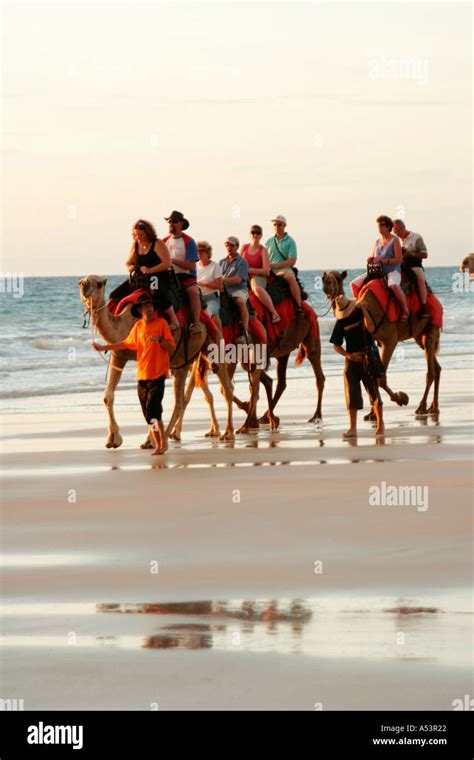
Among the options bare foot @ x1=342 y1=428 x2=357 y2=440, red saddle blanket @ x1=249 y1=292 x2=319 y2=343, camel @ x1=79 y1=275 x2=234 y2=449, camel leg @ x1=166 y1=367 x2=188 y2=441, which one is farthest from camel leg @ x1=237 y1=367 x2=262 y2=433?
bare foot @ x1=342 y1=428 x2=357 y2=440

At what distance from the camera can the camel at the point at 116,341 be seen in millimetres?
17750

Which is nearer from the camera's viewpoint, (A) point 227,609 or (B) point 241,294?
(A) point 227,609

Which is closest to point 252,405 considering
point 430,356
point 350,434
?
point 350,434

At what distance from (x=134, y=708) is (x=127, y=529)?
4741mm

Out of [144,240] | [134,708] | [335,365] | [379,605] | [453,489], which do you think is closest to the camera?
[134,708]

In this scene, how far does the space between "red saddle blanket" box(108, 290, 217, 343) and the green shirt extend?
281 cm

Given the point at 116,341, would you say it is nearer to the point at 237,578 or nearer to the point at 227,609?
the point at 237,578

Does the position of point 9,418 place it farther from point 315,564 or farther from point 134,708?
point 134,708

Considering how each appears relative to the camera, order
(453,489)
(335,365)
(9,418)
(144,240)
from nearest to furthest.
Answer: (453,489) → (144,240) → (9,418) → (335,365)

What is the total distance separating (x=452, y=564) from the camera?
35.9ft

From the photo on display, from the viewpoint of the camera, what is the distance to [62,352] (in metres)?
44.6

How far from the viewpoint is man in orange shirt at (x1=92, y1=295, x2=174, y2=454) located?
1728 centimetres

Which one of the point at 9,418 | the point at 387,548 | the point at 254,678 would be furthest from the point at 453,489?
the point at 9,418

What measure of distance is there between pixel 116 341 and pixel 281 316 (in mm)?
4526
